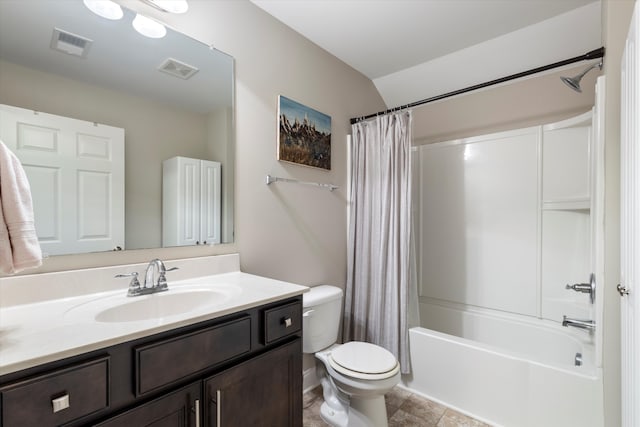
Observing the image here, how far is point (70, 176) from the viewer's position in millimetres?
1098

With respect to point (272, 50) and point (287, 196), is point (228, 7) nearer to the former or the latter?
point (272, 50)

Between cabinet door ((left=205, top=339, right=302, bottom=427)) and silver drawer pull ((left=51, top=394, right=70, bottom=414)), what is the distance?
0.35m

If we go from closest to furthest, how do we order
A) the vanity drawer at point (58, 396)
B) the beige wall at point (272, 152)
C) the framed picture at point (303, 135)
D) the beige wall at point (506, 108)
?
the vanity drawer at point (58, 396) < the beige wall at point (272, 152) < the framed picture at point (303, 135) < the beige wall at point (506, 108)

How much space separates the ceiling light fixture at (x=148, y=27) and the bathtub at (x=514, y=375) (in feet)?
7.13

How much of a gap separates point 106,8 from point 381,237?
1.83 meters

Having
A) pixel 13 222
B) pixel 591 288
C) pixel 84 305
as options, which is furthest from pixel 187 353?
pixel 591 288

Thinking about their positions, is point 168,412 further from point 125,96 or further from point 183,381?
point 125,96

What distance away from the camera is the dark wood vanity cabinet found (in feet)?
2.14

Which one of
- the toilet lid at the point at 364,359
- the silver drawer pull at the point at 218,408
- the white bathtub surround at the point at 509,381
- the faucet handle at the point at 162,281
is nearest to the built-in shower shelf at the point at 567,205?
the white bathtub surround at the point at 509,381

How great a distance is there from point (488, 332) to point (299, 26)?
2.61 metres

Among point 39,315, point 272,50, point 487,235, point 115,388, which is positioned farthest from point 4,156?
point 487,235

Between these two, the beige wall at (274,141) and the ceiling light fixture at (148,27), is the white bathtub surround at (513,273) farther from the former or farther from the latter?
the ceiling light fixture at (148,27)

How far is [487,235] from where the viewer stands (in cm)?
238

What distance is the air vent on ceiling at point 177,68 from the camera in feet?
4.48
